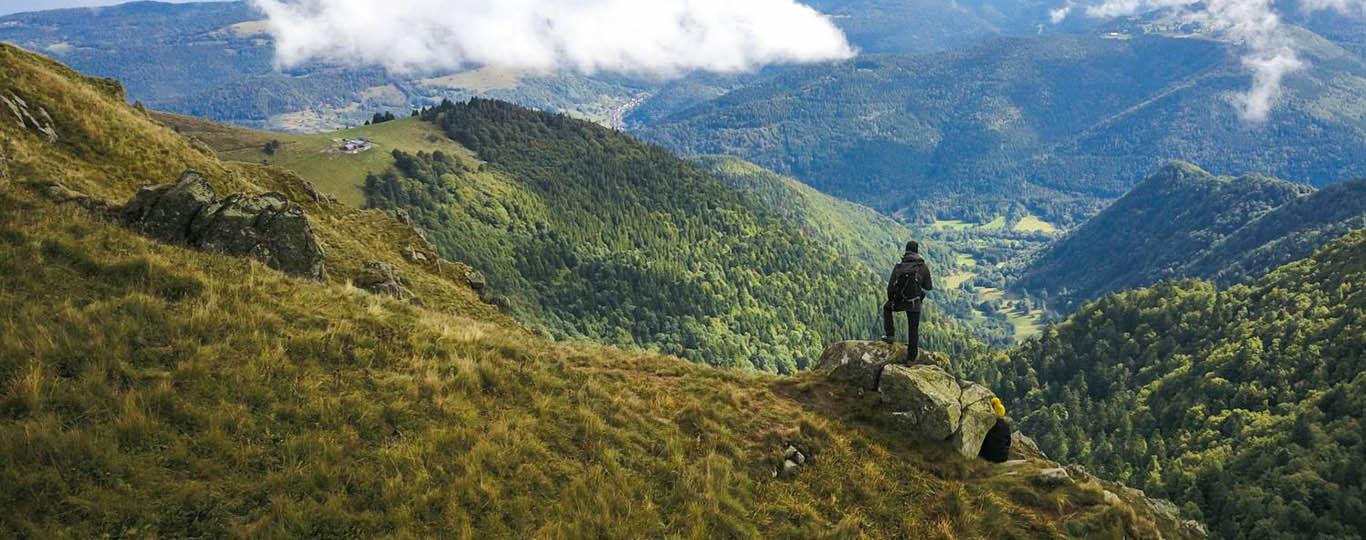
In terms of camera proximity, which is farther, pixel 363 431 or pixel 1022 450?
pixel 1022 450

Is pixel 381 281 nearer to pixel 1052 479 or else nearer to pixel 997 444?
pixel 997 444

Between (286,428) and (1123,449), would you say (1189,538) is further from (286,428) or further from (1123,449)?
(1123,449)

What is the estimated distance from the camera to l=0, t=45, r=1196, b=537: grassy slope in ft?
40.7

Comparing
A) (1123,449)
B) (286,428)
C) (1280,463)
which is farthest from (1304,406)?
(286,428)

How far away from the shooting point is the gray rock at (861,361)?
27172 mm

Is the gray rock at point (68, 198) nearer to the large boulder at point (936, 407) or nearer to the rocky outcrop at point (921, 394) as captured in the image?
the rocky outcrop at point (921, 394)

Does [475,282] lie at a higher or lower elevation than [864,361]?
lower

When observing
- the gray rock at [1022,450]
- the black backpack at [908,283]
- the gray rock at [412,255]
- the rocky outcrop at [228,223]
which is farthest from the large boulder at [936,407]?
the gray rock at [412,255]

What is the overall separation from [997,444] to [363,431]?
21790mm

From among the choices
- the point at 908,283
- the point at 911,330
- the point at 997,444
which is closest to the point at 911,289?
the point at 908,283

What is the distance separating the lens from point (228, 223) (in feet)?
86.1

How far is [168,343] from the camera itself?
15.5 meters

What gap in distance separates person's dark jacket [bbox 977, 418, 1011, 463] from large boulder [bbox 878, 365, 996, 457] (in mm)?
273

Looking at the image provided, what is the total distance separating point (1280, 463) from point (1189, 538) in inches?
5055
